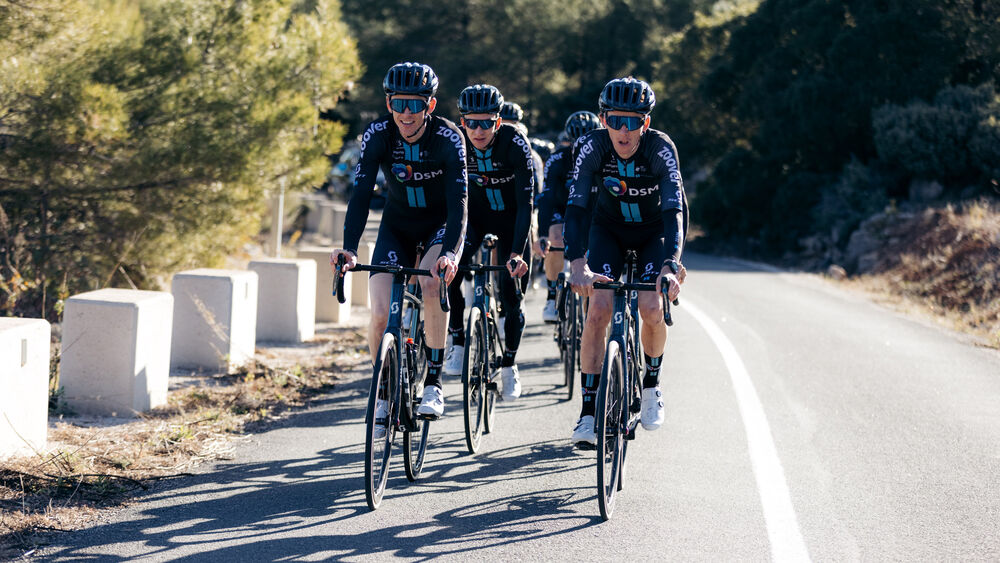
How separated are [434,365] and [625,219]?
1.48 meters

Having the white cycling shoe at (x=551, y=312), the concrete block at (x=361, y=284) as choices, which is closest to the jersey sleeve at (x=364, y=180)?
the white cycling shoe at (x=551, y=312)

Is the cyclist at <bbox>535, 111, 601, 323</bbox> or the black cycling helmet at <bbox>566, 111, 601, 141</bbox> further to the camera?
the black cycling helmet at <bbox>566, 111, 601, 141</bbox>

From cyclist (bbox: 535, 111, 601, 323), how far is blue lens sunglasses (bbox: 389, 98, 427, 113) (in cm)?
272

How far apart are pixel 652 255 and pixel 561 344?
10.1 ft

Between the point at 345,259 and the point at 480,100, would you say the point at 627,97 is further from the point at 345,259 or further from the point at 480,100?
the point at 345,259

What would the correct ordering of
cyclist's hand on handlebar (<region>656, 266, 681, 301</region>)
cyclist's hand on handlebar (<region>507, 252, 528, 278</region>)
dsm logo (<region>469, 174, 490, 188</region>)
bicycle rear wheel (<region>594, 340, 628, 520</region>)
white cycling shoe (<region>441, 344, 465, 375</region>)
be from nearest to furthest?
bicycle rear wheel (<region>594, 340, 628, 520</region>)
cyclist's hand on handlebar (<region>656, 266, 681, 301</region>)
cyclist's hand on handlebar (<region>507, 252, 528, 278</region>)
white cycling shoe (<region>441, 344, 465, 375</region>)
dsm logo (<region>469, 174, 490, 188</region>)

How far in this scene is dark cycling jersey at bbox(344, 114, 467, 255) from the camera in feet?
20.4

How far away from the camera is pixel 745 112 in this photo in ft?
97.3

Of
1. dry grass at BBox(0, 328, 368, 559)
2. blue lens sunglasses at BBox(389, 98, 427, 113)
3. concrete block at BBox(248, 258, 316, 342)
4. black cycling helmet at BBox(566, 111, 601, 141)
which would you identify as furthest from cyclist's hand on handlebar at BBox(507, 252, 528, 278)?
concrete block at BBox(248, 258, 316, 342)

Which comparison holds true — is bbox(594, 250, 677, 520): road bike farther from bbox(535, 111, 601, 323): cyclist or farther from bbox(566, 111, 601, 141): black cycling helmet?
bbox(566, 111, 601, 141): black cycling helmet

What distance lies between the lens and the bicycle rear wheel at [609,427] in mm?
5469

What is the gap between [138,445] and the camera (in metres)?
6.75

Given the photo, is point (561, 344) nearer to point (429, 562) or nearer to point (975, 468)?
point (975, 468)

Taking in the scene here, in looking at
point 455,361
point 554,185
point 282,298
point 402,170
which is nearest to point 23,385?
point 402,170
